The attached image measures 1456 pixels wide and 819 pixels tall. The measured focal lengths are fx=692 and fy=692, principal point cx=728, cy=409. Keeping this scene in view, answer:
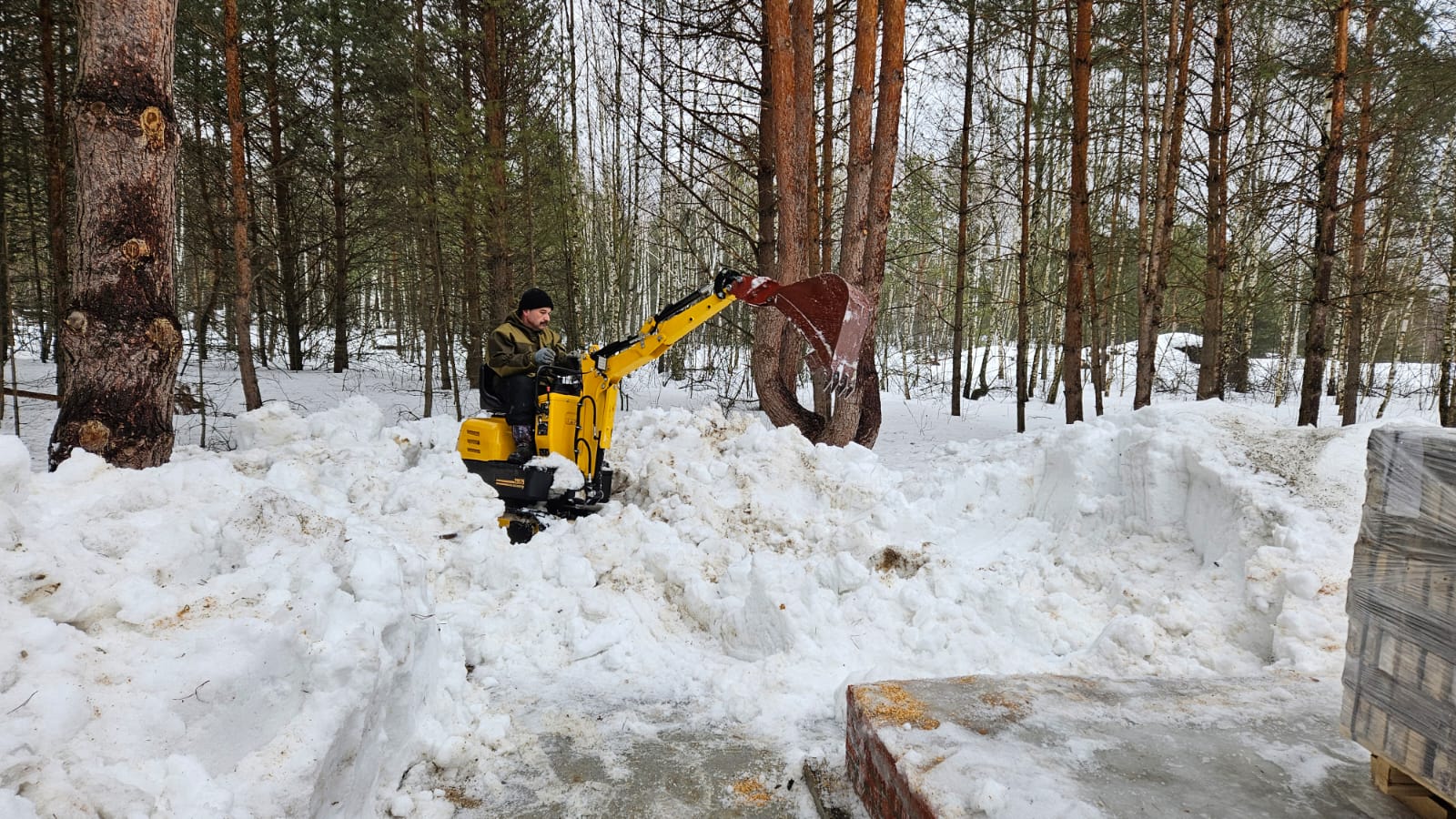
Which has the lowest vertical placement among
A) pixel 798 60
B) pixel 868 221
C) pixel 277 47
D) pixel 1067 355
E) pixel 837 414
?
pixel 837 414

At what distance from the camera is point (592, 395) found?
588 cm

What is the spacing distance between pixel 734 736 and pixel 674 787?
47 cm

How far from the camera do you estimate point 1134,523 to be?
193 inches

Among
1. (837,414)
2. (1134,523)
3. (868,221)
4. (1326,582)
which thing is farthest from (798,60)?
(1326,582)

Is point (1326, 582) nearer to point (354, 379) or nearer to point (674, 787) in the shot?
point (674, 787)

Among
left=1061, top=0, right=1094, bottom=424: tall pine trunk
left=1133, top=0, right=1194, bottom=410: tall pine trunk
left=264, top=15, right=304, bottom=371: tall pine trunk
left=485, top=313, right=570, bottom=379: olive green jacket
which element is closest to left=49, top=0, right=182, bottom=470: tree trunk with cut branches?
left=485, top=313, right=570, bottom=379: olive green jacket

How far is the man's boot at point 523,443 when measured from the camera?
5.93 meters

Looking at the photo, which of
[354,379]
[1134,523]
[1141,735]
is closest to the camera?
[1141,735]

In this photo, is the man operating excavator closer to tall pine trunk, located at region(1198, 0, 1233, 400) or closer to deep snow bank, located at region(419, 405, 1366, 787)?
deep snow bank, located at region(419, 405, 1366, 787)

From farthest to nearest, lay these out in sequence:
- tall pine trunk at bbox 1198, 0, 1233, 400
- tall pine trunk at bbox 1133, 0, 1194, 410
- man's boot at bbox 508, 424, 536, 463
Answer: tall pine trunk at bbox 1198, 0, 1233, 400 → tall pine trunk at bbox 1133, 0, 1194, 410 → man's boot at bbox 508, 424, 536, 463

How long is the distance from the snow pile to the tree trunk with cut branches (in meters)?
0.54

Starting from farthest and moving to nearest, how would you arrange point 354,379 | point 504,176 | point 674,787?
point 354,379 < point 504,176 < point 674,787

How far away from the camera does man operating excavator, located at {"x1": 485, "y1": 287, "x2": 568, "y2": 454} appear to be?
5773 millimetres

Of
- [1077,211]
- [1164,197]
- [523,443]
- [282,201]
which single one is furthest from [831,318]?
[282,201]
